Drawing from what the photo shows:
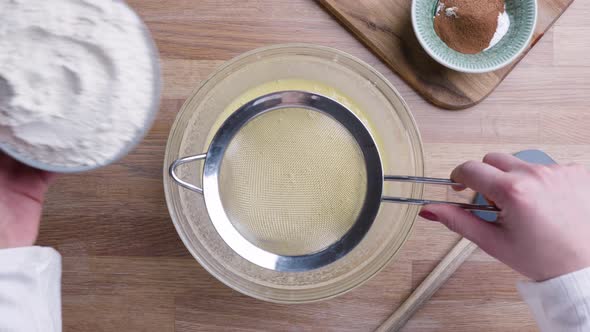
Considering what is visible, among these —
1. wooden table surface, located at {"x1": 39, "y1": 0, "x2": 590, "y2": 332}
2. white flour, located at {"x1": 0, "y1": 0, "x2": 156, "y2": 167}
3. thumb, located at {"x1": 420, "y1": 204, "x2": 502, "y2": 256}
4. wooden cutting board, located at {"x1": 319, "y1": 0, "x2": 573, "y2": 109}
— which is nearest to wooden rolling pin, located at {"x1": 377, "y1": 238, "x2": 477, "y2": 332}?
wooden table surface, located at {"x1": 39, "y1": 0, "x2": 590, "y2": 332}

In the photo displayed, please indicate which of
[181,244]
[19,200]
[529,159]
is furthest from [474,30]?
[19,200]

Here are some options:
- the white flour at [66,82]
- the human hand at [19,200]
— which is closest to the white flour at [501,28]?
the white flour at [66,82]

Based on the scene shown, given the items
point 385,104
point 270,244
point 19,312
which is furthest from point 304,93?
point 19,312

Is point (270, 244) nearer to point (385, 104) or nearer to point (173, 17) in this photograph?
point (385, 104)

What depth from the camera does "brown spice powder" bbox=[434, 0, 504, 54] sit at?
0.80m

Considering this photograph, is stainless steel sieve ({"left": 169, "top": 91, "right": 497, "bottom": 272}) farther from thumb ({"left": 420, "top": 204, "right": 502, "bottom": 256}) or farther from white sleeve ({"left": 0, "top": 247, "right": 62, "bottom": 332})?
white sleeve ({"left": 0, "top": 247, "right": 62, "bottom": 332})

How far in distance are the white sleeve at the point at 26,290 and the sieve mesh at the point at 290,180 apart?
0.92 ft

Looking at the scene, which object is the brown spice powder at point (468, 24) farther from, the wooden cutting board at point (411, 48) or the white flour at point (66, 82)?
the white flour at point (66, 82)

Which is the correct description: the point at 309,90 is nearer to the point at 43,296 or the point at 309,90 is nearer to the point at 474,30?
the point at 474,30

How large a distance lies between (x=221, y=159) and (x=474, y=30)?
48 centimetres

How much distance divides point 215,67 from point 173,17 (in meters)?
0.11

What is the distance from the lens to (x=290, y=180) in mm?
767

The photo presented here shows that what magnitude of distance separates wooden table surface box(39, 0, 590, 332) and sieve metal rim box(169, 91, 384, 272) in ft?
0.40

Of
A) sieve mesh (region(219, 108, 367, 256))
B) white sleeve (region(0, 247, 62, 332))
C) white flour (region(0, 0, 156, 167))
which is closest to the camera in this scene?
white flour (region(0, 0, 156, 167))
